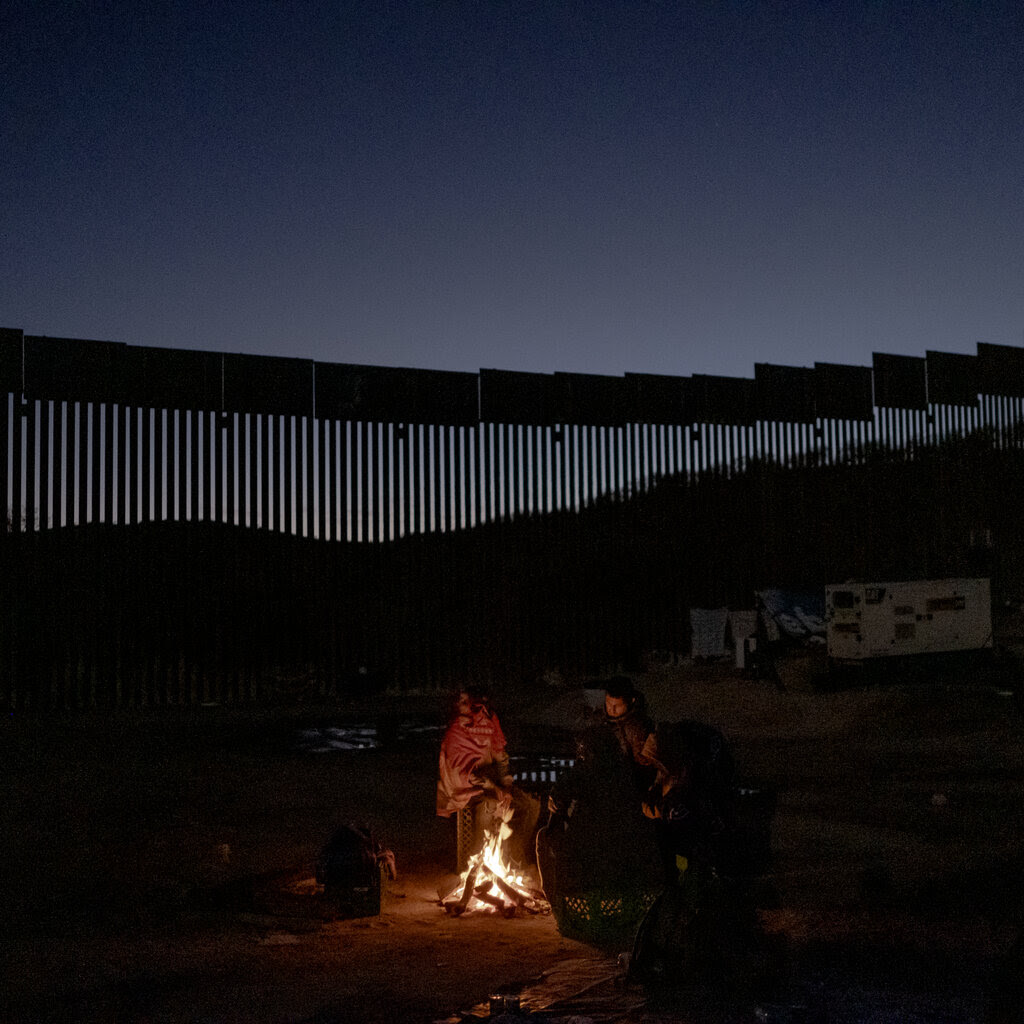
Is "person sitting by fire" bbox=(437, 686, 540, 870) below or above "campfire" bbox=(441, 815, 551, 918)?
above

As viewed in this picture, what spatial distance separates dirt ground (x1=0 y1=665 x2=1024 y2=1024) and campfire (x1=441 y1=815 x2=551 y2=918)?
110 millimetres

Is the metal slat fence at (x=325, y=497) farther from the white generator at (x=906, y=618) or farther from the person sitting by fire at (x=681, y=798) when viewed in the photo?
the person sitting by fire at (x=681, y=798)

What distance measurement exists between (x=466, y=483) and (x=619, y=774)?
14.1 meters

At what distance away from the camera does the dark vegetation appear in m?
16.8

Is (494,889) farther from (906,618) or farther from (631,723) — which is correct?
(906,618)

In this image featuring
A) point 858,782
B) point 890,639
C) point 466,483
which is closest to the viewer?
point 858,782

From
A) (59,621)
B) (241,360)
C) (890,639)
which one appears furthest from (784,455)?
(59,621)

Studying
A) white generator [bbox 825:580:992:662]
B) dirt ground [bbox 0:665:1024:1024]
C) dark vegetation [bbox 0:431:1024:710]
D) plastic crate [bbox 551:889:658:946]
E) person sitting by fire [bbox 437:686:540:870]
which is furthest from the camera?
dark vegetation [bbox 0:431:1024:710]

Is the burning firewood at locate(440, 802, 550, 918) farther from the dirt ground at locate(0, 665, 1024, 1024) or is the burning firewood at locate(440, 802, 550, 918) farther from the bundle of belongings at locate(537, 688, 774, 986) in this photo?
the bundle of belongings at locate(537, 688, 774, 986)

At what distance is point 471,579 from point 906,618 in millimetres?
7837

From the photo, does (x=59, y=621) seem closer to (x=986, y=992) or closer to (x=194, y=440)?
(x=194, y=440)

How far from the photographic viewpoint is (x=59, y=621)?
648 inches

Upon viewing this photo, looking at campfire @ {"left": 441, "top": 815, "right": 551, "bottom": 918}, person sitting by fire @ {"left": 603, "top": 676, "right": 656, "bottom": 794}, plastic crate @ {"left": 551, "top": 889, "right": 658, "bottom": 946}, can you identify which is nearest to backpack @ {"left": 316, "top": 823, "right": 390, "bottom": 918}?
campfire @ {"left": 441, "top": 815, "right": 551, "bottom": 918}

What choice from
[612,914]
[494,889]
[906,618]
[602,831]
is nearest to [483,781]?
[494,889]
